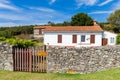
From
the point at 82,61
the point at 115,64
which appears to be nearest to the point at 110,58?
the point at 115,64

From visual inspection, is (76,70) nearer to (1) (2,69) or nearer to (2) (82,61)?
(2) (82,61)

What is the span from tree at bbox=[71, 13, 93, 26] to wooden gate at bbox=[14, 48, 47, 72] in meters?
35.4

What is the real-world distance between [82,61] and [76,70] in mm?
619

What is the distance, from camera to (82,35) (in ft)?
98.3

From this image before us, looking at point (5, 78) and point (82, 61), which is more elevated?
point (82, 61)

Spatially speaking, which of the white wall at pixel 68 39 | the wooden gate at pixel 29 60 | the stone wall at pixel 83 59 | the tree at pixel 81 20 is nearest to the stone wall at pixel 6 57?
the wooden gate at pixel 29 60

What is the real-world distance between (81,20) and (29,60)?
118 ft

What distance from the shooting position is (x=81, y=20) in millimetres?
45625

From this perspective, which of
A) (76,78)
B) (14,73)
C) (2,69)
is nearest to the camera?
(76,78)

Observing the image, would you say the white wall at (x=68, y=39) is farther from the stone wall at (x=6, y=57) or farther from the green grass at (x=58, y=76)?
the green grass at (x=58, y=76)

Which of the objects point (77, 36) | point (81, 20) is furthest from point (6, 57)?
point (81, 20)

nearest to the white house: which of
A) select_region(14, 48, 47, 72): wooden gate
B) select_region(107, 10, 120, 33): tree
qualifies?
select_region(14, 48, 47, 72): wooden gate

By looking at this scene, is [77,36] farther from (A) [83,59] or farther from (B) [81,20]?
(A) [83,59]

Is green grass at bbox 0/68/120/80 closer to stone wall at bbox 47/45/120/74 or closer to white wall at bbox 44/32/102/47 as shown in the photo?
stone wall at bbox 47/45/120/74
